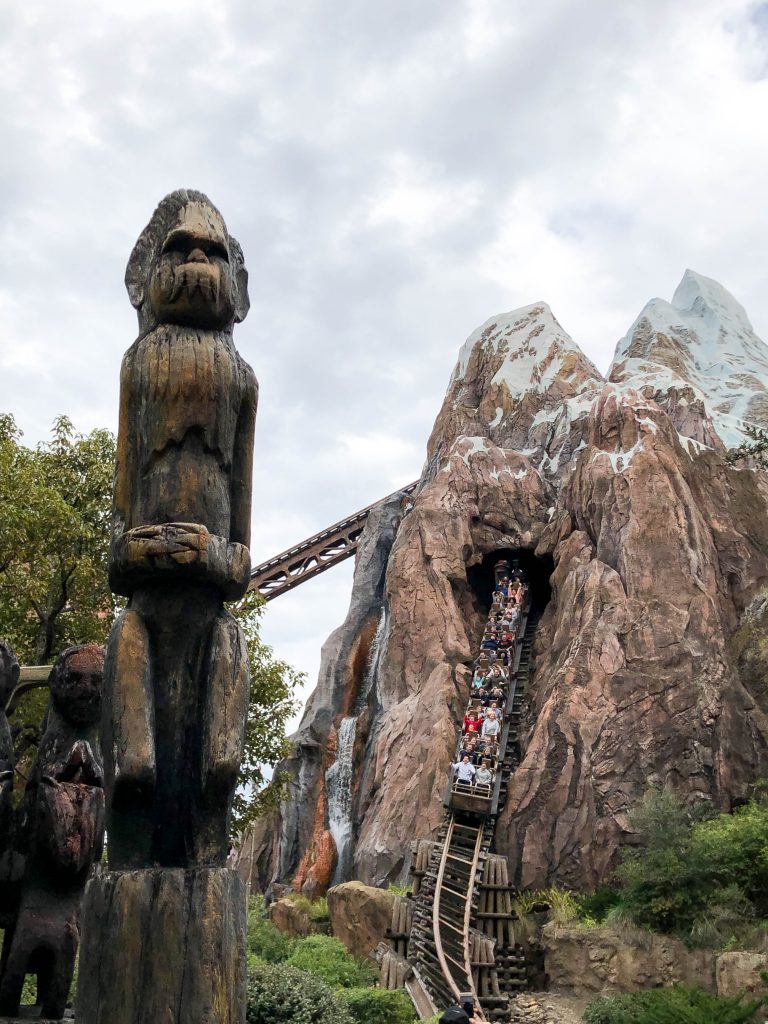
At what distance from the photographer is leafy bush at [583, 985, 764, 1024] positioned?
40.2 feet

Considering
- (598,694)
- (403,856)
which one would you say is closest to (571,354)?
(598,694)

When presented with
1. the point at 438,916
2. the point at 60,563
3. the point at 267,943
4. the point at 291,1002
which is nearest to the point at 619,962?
the point at 438,916

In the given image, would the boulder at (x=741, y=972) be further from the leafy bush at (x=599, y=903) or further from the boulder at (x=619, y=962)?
the leafy bush at (x=599, y=903)

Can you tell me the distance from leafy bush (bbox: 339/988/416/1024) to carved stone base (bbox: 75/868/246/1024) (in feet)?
26.5

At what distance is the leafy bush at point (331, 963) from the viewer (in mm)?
15383

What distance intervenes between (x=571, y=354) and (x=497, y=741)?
15836mm

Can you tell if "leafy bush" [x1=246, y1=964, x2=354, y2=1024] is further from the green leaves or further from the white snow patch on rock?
the white snow patch on rock

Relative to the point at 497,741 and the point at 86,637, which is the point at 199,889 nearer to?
the point at 86,637

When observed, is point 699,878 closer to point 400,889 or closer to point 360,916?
point 400,889

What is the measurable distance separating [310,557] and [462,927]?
22.1 meters

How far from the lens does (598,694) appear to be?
2109 cm

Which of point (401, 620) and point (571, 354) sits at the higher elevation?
point (571, 354)

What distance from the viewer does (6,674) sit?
659 cm

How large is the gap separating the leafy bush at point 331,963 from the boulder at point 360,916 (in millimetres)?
493
